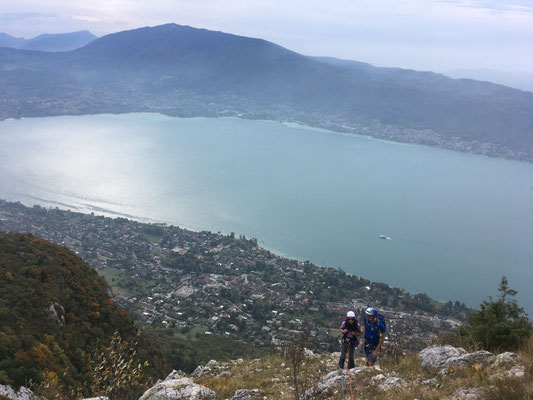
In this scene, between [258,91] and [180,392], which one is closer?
[180,392]

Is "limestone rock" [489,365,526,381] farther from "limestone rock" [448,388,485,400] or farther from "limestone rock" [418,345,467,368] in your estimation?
"limestone rock" [418,345,467,368]

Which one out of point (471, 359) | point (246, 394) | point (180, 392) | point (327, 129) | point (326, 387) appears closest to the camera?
point (471, 359)

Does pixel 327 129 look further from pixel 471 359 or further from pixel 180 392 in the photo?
pixel 180 392

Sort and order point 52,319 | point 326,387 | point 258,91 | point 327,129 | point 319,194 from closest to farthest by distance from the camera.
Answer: point 326,387, point 52,319, point 319,194, point 327,129, point 258,91

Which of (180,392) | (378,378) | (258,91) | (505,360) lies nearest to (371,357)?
(378,378)

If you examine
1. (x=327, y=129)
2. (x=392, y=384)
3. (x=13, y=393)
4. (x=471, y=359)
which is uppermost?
(x=327, y=129)

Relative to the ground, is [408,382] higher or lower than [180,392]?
higher

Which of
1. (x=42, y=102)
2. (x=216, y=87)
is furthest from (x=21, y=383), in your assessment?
(x=216, y=87)

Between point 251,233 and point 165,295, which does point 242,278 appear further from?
point 251,233
